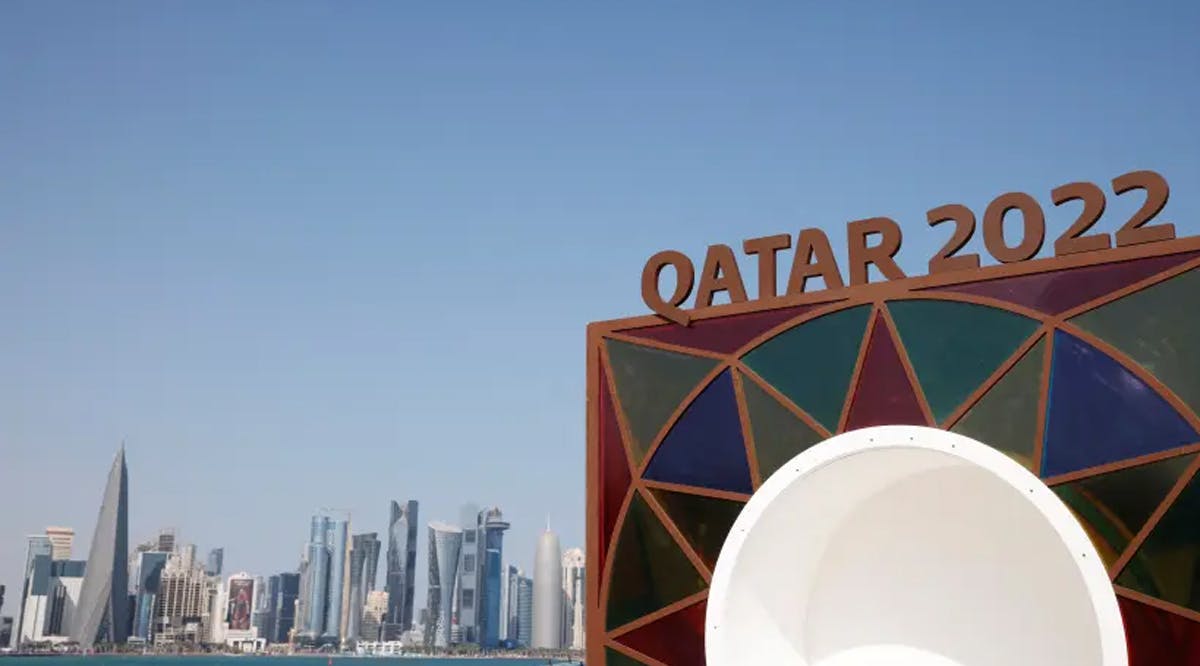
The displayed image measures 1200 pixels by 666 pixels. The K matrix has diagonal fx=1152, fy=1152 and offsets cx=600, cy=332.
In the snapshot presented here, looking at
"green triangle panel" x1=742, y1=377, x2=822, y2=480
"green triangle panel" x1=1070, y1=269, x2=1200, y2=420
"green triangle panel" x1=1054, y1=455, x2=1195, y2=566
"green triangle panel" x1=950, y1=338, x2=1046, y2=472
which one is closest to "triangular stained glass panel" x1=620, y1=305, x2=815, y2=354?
"green triangle panel" x1=742, y1=377, x2=822, y2=480

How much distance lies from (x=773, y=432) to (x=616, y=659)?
162 inches

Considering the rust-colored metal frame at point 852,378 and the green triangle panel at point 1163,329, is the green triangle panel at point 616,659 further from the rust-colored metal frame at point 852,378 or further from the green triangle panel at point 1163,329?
the green triangle panel at point 1163,329

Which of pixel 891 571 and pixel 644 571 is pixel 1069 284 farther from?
pixel 644 571

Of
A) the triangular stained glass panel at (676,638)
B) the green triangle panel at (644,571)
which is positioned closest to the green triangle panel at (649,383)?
the green triangle panel at (644,571)

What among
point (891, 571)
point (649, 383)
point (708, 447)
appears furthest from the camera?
point (649, 383)

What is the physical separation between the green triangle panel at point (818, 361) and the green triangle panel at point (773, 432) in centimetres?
21

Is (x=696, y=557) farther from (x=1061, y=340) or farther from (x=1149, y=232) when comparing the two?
(x=1149, y=232)

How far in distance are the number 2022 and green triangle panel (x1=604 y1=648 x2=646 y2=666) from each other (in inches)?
275

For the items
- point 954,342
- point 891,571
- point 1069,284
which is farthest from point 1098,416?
point 891,571

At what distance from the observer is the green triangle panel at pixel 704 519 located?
1614cm

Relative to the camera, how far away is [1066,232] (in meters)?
14.4

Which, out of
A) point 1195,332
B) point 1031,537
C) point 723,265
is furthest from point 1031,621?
point 723,265

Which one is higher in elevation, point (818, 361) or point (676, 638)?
point (818, 361)

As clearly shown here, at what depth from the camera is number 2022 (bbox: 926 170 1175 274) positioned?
14.0 metres
